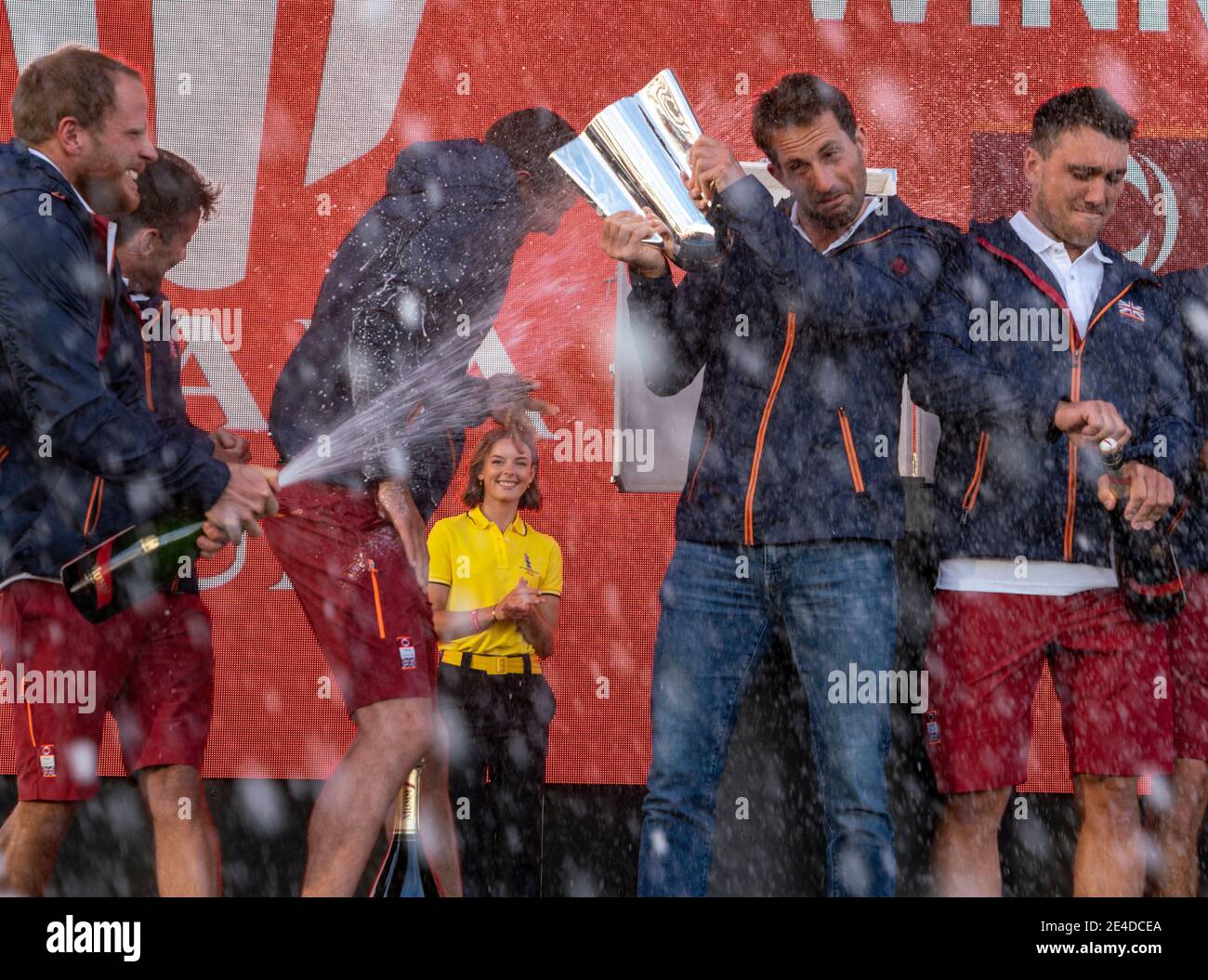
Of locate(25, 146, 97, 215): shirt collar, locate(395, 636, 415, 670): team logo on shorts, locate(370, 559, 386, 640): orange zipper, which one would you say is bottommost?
locate(395, 636, 415, 670): team logo on shorts

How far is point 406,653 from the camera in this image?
9.12ft

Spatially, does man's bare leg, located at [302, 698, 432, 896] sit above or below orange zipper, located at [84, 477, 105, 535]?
below

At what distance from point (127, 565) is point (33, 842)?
1.75 ft

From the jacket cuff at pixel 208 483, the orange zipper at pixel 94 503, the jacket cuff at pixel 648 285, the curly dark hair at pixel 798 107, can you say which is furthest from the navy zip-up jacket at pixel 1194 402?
the orange zipper at pixel 94 503

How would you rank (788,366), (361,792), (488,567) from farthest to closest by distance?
(488,567) → (361,792) → (788,366)

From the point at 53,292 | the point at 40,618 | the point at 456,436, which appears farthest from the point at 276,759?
the point at 53,292

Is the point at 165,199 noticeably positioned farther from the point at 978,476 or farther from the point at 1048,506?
the point at 1048,506

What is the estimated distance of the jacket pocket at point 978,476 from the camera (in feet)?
8.36

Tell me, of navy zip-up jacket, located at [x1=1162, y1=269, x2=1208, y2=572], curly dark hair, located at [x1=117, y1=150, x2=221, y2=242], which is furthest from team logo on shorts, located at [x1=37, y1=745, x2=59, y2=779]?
navy zip-up jacket, located at [x1=1162, y1=269, x2=1208, y2=572]

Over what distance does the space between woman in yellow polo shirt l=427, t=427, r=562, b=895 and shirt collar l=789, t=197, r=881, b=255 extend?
3.42 ft

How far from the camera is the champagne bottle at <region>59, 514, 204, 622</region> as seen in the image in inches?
98.0

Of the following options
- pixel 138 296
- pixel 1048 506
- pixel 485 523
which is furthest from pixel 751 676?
pixel 138 296

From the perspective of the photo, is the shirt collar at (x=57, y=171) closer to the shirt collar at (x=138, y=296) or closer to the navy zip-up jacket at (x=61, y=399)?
the navy zip-up jacket at (x=61, y=399)

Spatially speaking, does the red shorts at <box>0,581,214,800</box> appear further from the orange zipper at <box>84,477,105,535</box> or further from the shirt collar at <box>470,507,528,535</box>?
the shirt collar at <box>470,507,528,535</box>
